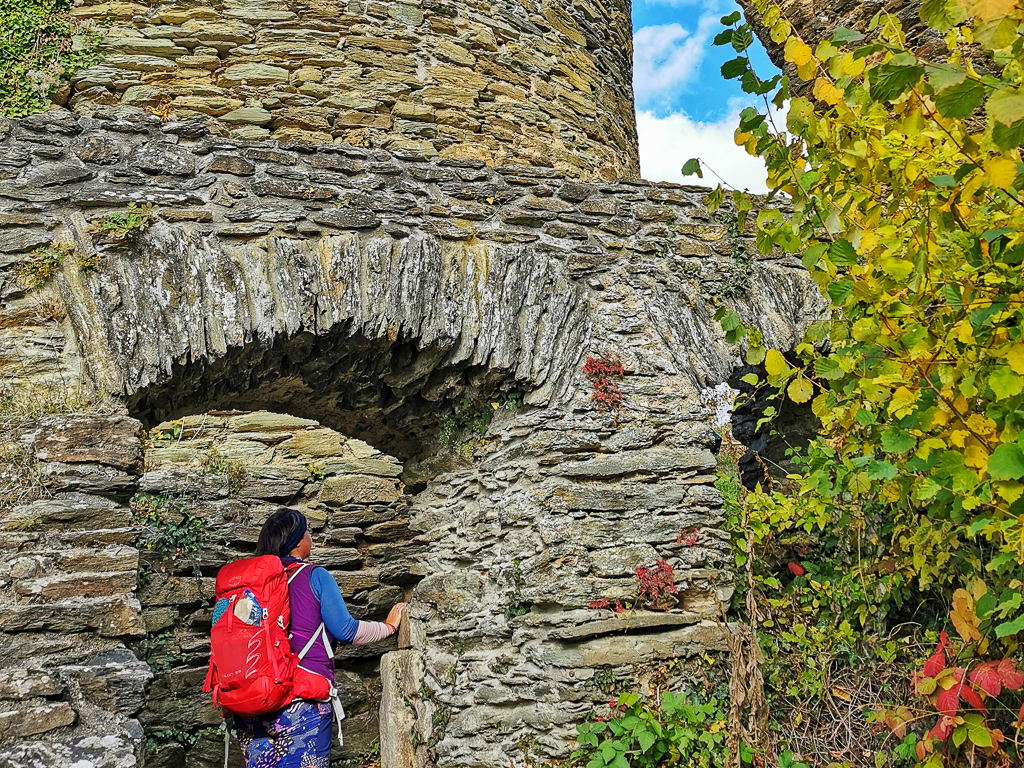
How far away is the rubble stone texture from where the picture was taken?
276 cm

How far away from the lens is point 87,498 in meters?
2.78

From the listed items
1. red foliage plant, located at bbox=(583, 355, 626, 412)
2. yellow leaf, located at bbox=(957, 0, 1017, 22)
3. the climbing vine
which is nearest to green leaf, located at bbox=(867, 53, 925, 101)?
the climbing vine

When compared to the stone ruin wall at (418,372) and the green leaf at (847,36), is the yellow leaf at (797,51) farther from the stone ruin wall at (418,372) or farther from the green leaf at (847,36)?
the stone ruin wall at (418,372)

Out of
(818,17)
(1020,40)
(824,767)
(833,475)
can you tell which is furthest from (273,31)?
(824,767)

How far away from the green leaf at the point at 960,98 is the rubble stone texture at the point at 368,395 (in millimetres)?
2298

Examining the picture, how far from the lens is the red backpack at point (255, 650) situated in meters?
2.87

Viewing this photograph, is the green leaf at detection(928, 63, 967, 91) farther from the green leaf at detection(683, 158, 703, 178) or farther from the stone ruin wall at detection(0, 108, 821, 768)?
the stone ruin wall at detection(0, 108, 821, 768)

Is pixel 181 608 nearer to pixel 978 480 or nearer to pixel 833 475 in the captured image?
pixel 833 475

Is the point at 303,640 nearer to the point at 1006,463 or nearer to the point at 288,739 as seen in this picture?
the point at 288,739

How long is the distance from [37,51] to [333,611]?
419 cm

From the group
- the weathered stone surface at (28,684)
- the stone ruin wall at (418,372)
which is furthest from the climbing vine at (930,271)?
the weathered stone surface at (28,684)

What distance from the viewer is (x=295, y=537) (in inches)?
129

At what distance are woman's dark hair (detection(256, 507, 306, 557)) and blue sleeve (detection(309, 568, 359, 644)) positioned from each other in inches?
6.5

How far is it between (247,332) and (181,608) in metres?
2.23
